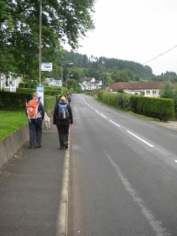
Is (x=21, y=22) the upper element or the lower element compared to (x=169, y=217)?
upper

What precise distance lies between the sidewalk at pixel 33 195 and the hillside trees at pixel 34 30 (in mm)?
15164

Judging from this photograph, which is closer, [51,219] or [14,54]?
[51,219]

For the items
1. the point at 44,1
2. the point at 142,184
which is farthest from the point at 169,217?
the point at 44,1

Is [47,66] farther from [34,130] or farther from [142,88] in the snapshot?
[142,88]

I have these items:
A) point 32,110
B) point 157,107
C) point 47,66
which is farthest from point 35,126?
point 157,107

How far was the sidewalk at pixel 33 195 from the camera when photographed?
4.55 m

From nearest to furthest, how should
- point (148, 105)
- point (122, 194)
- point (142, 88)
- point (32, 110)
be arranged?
point (122, 194) < point (32, 110) < point (148, 105) < point (142, 88)

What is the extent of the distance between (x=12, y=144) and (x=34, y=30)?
16.0 meters

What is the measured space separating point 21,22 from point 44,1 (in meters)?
2.67

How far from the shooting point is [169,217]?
536 cm

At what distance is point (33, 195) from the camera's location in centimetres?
604

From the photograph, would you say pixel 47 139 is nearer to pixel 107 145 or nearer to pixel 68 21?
pixel 107 145

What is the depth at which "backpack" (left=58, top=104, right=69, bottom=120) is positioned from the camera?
11.6 meters

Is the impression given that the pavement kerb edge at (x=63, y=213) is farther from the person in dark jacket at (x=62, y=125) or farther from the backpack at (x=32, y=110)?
the person in dark jacket at (x=62, y=125)
